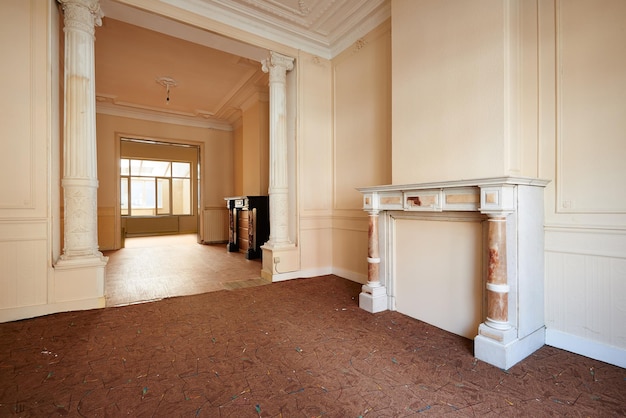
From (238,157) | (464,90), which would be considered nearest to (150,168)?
(238,157)

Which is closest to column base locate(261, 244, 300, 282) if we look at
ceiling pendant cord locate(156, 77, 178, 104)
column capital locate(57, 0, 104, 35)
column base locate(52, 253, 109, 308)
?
column base locate(52, 253, 109, 308)

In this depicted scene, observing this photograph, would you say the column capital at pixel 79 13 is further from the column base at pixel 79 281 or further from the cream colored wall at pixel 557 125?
the cream colored wall at pixel 557 125

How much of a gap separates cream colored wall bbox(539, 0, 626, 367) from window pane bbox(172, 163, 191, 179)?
1246cm

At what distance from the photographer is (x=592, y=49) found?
2064mm

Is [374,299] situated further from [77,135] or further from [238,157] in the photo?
[238,157]

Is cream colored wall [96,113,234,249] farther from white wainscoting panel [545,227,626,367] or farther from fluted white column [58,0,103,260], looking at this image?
white wainscoting panel [545,227,626,367]

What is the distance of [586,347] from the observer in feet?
6.85

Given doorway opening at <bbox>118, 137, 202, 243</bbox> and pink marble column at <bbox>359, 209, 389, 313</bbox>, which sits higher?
doorway opening at <bbox>118, 137, 202, 243</bbox>

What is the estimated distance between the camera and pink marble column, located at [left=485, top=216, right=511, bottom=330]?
2.04 m

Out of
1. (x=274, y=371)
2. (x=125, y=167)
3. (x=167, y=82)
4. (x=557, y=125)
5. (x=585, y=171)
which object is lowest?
(x=274, y=371)

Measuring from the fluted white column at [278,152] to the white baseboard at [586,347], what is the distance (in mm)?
3089

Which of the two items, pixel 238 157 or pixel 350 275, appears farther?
pixel 238 157

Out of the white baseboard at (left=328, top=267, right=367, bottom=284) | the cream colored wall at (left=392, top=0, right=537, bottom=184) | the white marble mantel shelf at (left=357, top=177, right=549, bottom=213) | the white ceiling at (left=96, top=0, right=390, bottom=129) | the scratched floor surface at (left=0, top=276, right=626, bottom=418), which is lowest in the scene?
the scratched floor surface at (left=0, top=276, right=626, bottom=418)

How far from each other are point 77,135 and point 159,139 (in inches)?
208
